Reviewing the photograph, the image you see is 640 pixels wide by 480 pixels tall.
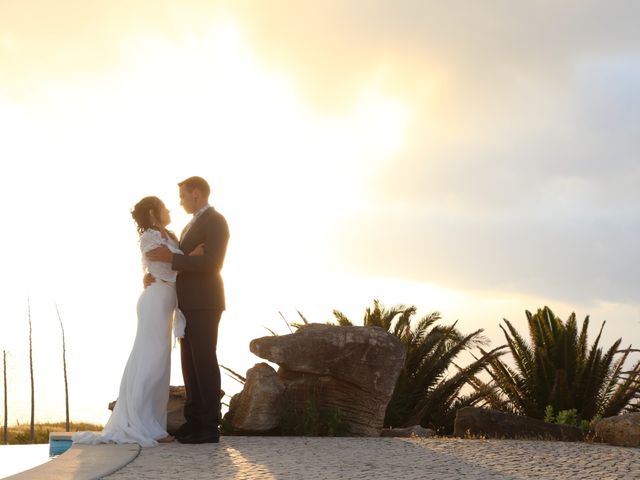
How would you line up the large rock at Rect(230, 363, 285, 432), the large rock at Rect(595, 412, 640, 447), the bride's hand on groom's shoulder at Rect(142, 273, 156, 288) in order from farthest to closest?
the large rock at Rect(230, 363, 285, 432) < the large rock at Rect(595, 412, 640, 447) < the bride's hand on groom's shoulder at Rect(142, 273, 156, 288)

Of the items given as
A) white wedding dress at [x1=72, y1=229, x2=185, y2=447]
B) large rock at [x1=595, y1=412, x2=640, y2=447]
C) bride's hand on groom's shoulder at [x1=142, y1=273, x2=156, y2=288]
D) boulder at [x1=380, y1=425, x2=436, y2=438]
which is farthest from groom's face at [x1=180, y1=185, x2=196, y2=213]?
large rock at [x1=595, y1=412, x2=640, y2=447]

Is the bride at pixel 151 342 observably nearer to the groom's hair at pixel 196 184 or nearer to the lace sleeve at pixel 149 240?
the lace sleeve at pixel 149 240

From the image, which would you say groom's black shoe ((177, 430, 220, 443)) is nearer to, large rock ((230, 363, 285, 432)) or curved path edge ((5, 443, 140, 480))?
curved path edge ((5, 443, 140, 480))

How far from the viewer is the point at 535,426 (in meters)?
10.7

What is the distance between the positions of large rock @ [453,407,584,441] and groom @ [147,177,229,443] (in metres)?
3.43

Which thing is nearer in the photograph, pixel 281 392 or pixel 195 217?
pixel 195 217

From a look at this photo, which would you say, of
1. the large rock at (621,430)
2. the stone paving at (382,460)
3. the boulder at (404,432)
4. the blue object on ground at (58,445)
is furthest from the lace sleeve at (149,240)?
the large rock at (621,430)

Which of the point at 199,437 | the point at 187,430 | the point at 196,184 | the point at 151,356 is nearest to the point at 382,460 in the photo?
the point at 199,437

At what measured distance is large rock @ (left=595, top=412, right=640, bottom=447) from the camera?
31.4ft

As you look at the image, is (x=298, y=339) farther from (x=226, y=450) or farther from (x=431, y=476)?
(x=431, y=476)

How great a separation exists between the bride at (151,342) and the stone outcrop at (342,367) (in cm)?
175

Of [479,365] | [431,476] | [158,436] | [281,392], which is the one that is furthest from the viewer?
[479,365]

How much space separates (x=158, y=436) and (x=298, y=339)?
245 centimetres

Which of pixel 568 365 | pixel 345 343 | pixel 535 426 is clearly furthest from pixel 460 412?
pixel 568 365
